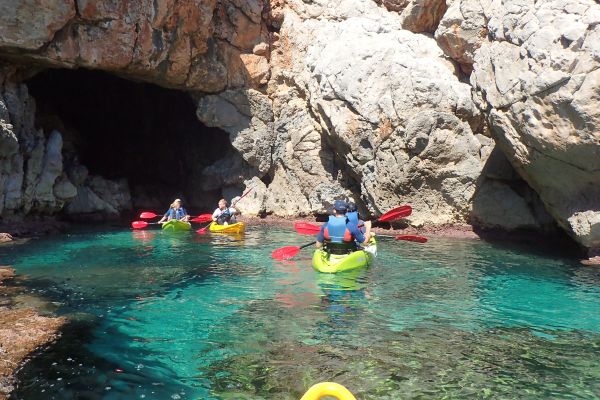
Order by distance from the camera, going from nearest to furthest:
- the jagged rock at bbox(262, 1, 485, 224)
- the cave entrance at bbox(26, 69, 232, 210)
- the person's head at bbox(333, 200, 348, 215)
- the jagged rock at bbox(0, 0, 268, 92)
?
the person's head at bbox(333, 200, 348, 215)
the jagged rock at bbox(0, 0, 268, 92)
the jagged rock at bbox(262, 1, 485, 224)
the cave entrance at bbox(26, 69, 232, 210)

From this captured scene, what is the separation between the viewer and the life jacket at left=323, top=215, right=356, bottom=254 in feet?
35.4

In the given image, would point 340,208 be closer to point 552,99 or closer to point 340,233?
point 340,233

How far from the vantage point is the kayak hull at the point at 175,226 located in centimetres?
1747

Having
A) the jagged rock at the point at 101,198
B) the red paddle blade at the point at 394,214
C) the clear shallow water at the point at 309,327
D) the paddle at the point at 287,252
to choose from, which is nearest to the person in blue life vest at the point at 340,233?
the clear shallow water at the point at 309,327

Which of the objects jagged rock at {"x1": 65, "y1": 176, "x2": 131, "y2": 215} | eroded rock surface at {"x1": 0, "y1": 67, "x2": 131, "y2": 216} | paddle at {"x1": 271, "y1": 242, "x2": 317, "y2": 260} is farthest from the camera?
jagged rock at {"x1": 65, "y1": 176, "x2": 131, "y2": 215}

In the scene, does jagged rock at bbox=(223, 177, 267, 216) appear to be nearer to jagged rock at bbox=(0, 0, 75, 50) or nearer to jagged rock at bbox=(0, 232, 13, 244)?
jagged rock at bbox=(0, 232, 13, 244)

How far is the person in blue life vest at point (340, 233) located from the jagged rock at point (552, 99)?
450 centimetres

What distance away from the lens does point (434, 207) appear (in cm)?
1702

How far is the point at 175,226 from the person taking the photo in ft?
57.7

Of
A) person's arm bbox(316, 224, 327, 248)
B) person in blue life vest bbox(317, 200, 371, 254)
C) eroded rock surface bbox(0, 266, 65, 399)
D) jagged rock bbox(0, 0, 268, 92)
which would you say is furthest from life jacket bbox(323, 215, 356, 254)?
jagged rock bbox(0, 0, 268, 92)

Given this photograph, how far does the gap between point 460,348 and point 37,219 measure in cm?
1495

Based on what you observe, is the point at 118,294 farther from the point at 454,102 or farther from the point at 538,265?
the point at 454,102

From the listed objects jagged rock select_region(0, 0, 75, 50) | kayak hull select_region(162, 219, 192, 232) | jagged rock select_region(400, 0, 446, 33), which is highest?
jagged rock select_region(400, 0, 446, 33)

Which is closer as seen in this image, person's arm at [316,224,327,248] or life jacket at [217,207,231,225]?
person's arm at [316,224,327,248]
